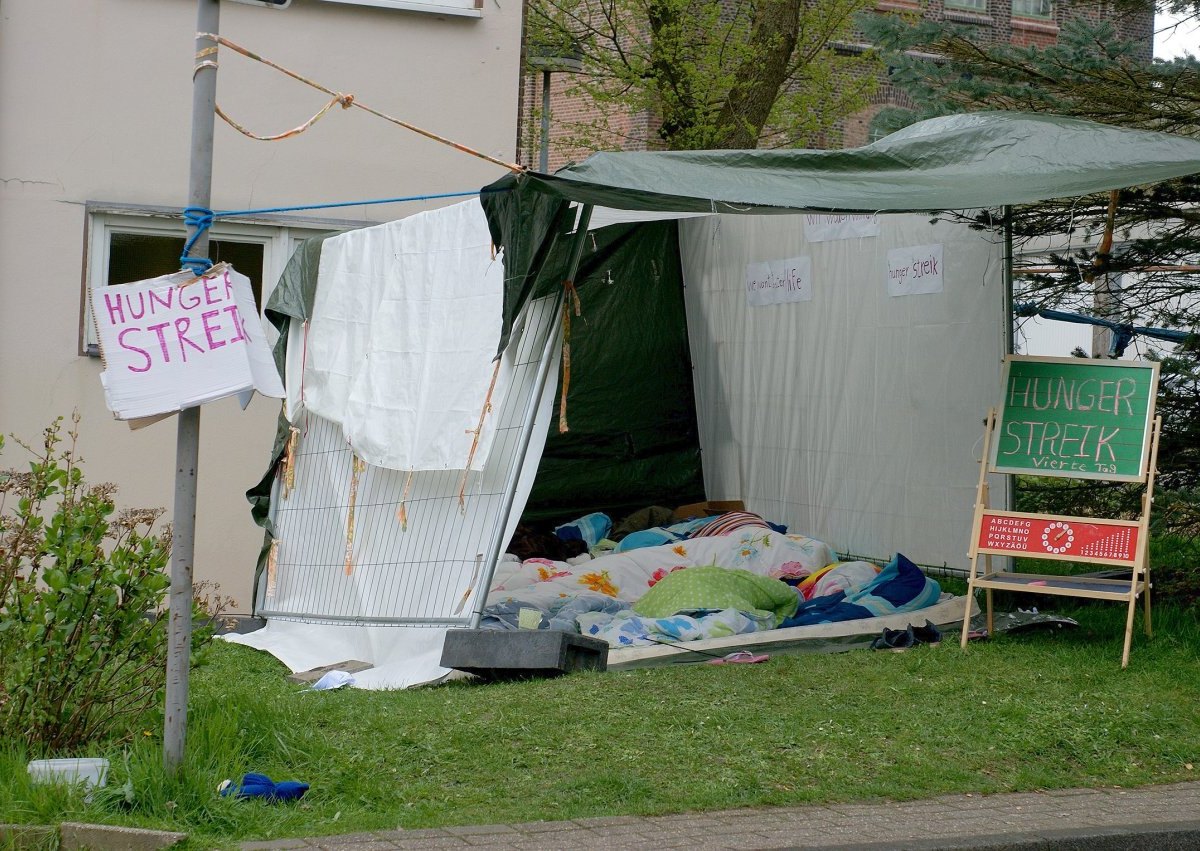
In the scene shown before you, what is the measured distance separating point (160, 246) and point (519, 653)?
16.6 feet

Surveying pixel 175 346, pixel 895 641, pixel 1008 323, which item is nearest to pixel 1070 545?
pixel 895 641

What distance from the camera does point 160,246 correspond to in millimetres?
9695

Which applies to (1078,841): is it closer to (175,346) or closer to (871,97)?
(175,346)

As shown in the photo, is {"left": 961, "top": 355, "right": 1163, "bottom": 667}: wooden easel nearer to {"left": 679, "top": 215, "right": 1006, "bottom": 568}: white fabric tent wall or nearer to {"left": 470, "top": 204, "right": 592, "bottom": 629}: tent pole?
{"left": 679, "top": 215, "right": 1006, "bottom": 568}: white fabric tent wall

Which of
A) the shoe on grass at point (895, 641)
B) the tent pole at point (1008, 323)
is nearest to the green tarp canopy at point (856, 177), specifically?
the tent pole at point (1008, 323)

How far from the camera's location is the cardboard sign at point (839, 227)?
9234 millimetres

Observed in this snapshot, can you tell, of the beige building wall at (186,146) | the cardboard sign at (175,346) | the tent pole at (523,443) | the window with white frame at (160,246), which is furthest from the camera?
the window with white frame at (160,246)

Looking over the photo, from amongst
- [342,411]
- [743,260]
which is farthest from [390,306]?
[743,260]

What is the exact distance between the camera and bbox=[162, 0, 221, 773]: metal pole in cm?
432

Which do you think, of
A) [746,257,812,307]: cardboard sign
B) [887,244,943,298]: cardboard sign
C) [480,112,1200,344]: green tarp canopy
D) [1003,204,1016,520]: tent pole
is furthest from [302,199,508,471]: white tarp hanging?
[746,257,812,307]: cardboard sign

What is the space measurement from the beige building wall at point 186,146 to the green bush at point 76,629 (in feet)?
15.7

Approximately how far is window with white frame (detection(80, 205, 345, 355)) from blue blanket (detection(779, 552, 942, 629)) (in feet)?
14.7

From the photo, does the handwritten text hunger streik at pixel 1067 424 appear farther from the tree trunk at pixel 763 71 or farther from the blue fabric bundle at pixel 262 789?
the tree trunk at pixel 763 71

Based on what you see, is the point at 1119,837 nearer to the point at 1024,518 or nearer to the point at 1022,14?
the point at 1024,518
